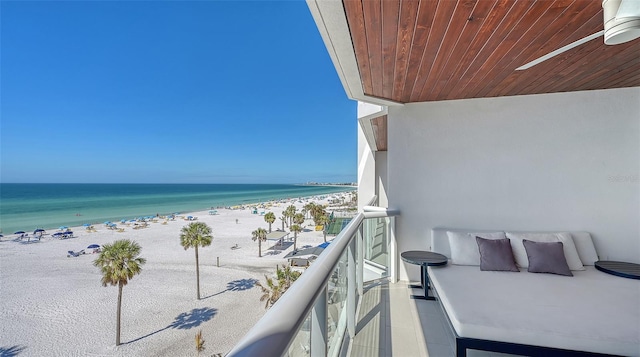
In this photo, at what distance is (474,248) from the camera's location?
329cm

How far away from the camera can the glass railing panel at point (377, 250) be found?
12.0 ft

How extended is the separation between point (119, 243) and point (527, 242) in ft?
37.0

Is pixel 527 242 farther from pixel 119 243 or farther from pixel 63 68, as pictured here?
pixel 63 68

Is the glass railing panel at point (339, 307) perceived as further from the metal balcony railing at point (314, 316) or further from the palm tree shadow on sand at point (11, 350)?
the palm tree shadow on sand at point (11, 350)

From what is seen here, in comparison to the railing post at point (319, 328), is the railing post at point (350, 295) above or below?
below

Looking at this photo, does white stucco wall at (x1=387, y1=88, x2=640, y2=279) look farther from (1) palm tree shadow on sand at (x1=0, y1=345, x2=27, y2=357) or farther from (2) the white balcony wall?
(1) palm tree shadow on sand at (x1=0, y1=345, x2=27, y2=357)

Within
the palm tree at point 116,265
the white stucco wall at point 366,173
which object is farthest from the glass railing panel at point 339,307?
the palm tree at point 116,265

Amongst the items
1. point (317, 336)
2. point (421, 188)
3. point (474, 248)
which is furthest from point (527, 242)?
point (317, 336)

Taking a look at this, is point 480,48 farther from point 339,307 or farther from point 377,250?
point 377,250

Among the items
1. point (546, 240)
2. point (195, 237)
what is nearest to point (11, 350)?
point (195, 237)

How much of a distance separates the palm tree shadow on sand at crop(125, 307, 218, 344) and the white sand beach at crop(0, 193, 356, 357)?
0.11 ft

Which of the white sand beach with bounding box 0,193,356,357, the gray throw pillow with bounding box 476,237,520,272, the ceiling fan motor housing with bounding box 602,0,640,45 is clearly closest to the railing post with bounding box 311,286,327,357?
the ceiling fan motor housing with bounding box 602,0,640,45

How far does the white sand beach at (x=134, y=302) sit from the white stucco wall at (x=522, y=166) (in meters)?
7.05

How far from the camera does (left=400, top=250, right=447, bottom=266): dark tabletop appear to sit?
3.06m
